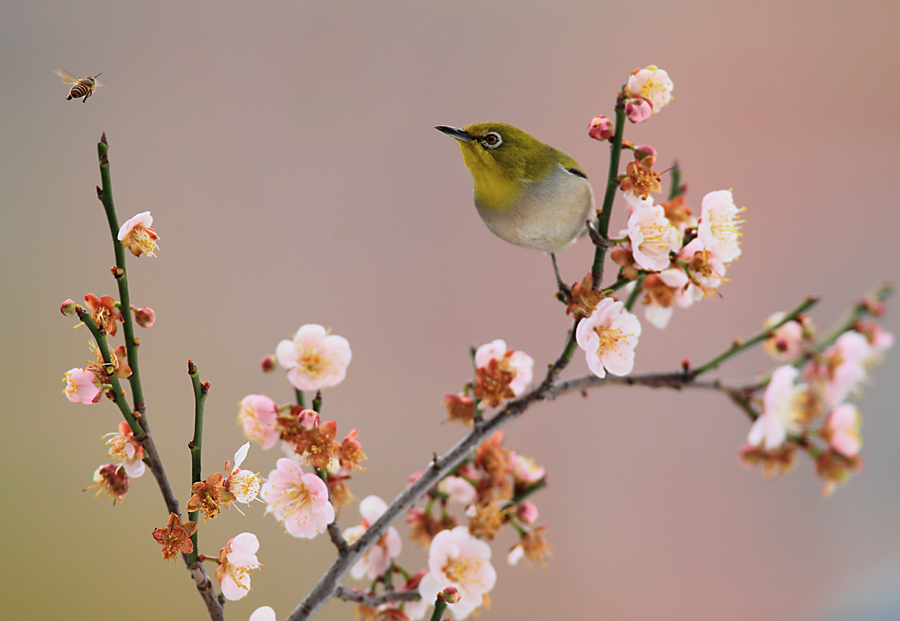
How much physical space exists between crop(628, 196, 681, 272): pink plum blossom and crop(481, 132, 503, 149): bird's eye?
0.43 feet

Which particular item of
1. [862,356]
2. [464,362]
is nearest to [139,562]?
[464,362]

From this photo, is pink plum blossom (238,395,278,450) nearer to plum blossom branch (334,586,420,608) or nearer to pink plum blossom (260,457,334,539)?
pink plum blossom (260,457,334,539)

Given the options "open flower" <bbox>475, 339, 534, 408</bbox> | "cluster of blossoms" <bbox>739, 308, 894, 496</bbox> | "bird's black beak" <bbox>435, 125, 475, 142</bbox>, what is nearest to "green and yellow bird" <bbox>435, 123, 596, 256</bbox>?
"bird's black beak" <bbox>435, 125, 475, 142</bbox>

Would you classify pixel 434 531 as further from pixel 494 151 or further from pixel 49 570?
pixel 49 570

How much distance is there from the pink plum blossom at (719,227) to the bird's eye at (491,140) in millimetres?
168

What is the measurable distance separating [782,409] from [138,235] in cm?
41

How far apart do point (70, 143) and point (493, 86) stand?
3.05 ft

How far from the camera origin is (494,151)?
1.66 feet

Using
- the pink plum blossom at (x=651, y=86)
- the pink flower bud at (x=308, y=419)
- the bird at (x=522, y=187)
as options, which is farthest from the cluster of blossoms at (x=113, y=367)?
the pink plum blossom at (x=651, y=86)

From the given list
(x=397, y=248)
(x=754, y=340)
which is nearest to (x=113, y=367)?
(x=754, y=340)

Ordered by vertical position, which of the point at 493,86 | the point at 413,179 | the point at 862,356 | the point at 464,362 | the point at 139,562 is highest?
the point at 493,86

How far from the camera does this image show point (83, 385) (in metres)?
0.40

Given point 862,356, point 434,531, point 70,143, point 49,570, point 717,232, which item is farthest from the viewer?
point 70,143

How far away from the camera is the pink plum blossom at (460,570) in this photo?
1.73ft
